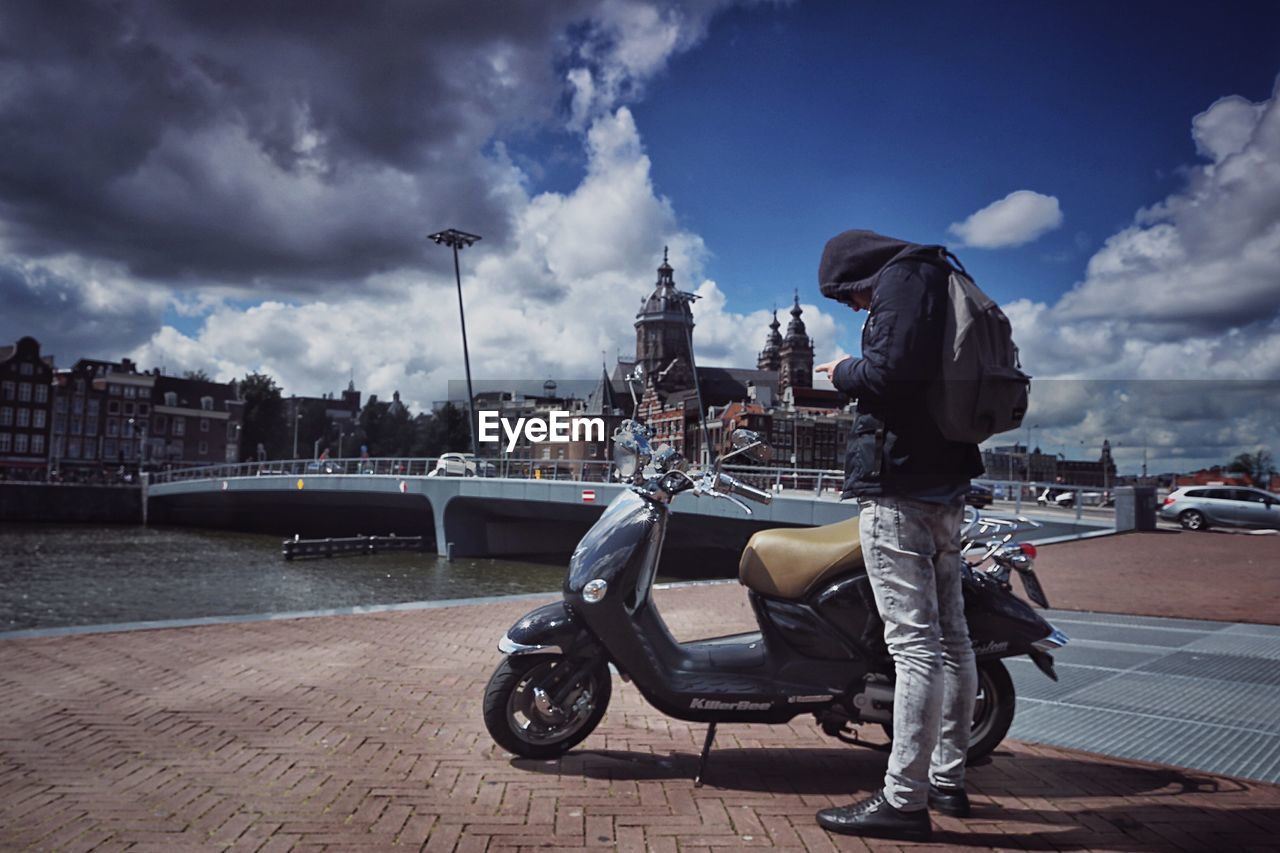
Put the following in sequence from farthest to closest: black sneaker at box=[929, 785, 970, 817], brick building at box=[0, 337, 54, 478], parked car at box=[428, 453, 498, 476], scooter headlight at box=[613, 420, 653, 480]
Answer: brick building at box=[0, 337, 54, 478]
parked car at box=[428, 453, 498, 476]
scooter headlight at box=[613, 420, 653, 480]
black sneaker at box=[929, 785, 970, 817]

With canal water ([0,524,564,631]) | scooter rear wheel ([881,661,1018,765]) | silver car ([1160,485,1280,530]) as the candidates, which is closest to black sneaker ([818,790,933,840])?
scooter rear wheel ([881,661,1018,765])

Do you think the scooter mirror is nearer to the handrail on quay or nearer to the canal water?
the handrail on quay

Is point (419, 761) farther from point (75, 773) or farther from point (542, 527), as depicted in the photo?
point (542, 527)

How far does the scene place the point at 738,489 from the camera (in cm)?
297

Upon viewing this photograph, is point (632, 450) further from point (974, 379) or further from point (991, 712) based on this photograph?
point (991, 712)

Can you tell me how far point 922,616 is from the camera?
235 cm

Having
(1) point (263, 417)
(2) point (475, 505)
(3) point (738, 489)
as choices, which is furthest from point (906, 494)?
(1) point (263, 417)

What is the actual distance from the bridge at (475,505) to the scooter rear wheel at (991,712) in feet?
36.9

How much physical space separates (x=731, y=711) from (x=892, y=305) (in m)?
1.38

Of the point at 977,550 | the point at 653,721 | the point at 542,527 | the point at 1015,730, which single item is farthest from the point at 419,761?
the point at 542,527

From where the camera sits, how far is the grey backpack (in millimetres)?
2238

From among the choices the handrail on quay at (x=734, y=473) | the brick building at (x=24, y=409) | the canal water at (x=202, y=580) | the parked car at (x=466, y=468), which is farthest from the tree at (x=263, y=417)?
the parked car at (x=466, y=468)

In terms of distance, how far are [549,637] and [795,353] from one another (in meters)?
102

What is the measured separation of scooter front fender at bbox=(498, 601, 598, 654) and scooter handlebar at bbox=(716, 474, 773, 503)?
0.66 meters
